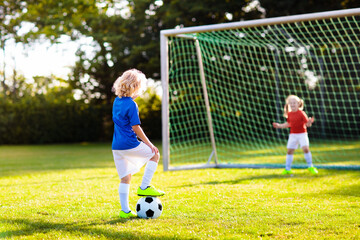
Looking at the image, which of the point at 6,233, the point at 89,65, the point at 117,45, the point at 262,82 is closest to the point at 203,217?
the point at 6,233

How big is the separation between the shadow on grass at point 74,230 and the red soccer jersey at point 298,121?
4.04 m

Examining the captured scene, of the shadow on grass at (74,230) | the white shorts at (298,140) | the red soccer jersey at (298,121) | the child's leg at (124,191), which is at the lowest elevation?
the shadow on grass at (74,230)

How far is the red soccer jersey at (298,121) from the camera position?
7227mm

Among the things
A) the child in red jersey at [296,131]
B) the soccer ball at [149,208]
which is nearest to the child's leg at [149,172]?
the soccer ball at [149,208]

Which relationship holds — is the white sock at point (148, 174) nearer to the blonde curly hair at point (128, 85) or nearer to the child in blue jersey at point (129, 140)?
the child in blue jersey at point (129, 140)

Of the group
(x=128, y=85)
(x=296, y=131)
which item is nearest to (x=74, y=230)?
(x=128, y=85)

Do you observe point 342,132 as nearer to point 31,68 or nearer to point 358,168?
point 358,168

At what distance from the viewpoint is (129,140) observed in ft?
13.2

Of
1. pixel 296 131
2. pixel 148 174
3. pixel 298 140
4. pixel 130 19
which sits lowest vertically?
pixel 148 174

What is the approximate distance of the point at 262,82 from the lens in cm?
1706

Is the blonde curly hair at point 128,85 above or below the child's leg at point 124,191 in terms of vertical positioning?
above

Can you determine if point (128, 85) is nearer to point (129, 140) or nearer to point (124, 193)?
point (129, 140)

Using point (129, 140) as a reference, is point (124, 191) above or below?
below

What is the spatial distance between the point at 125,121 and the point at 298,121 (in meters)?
3.98
